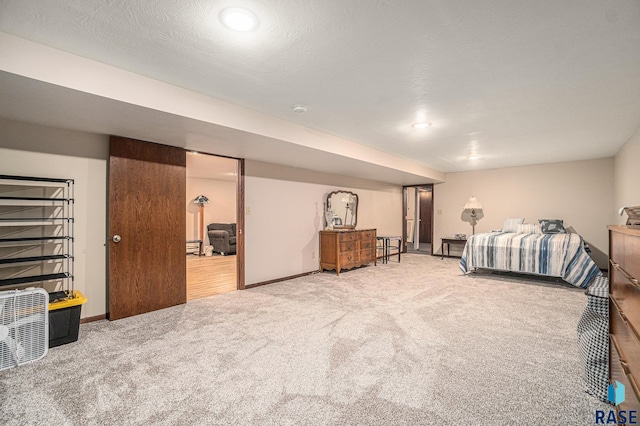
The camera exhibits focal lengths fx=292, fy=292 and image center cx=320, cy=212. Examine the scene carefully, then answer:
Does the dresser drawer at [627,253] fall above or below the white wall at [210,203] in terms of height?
below

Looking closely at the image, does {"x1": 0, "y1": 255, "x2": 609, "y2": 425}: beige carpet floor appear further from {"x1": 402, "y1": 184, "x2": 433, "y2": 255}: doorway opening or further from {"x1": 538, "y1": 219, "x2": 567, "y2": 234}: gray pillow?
{"x1": 402, "y1": 184, "x2": 433, "y2": 255}: doorway opening

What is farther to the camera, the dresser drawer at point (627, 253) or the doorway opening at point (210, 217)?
the doorway opening at point (210, 217)

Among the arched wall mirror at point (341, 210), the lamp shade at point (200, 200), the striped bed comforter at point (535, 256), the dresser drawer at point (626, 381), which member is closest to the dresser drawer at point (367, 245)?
the arched wall mirror at point (341, 210)

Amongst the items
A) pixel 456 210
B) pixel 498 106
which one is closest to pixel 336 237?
pixel 498 106

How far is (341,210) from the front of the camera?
6.21 meters

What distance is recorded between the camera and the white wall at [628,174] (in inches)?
152

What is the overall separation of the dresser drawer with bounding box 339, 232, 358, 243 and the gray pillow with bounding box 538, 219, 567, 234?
12.6 ft

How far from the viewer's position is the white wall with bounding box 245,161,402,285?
462 centimetres

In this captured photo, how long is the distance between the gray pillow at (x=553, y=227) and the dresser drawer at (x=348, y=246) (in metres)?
3.84

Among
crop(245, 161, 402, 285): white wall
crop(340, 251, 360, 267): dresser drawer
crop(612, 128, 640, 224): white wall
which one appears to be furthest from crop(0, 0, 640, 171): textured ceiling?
crop(340, 251, 360, 267): dresser drawer

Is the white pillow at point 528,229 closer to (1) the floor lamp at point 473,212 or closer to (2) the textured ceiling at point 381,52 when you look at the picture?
(1) the floor lamp at point 473,212

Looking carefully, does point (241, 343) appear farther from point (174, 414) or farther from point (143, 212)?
point (143, 212)

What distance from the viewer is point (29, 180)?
2650mm

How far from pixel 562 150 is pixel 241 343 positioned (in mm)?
5891
